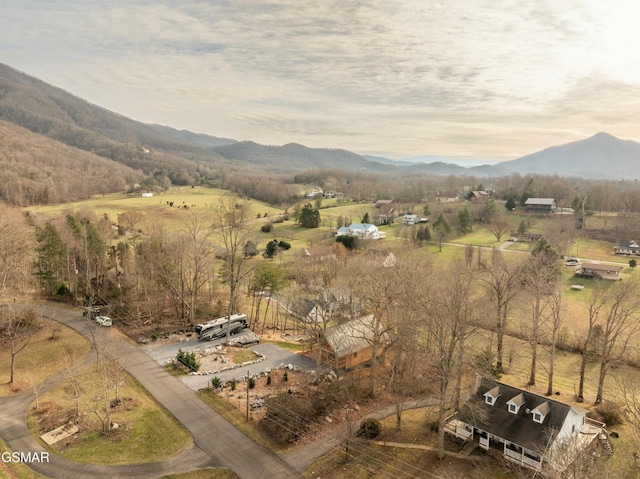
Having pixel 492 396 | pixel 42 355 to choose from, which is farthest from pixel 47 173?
pixel 492 396

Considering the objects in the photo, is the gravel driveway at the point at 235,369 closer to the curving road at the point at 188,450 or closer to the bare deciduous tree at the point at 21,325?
the curving road at the point at 188,450

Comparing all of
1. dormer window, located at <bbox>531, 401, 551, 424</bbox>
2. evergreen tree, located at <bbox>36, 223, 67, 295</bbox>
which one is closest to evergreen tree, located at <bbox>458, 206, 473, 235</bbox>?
dormer window, located at <bbox>531, 401, 551, 424</bbox>

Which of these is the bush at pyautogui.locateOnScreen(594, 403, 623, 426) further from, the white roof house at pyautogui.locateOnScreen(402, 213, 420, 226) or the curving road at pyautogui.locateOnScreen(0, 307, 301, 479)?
the white roof house at pyautogui.locateOnScreen(402, 213, 420, 226)

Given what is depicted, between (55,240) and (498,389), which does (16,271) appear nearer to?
(55,240)

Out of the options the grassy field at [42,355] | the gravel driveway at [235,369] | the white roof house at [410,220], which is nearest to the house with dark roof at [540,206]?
the white roof house at [410,220]

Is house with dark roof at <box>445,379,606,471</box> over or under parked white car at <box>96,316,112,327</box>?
over

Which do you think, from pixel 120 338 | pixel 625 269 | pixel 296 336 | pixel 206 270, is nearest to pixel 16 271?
pixel 120 338
